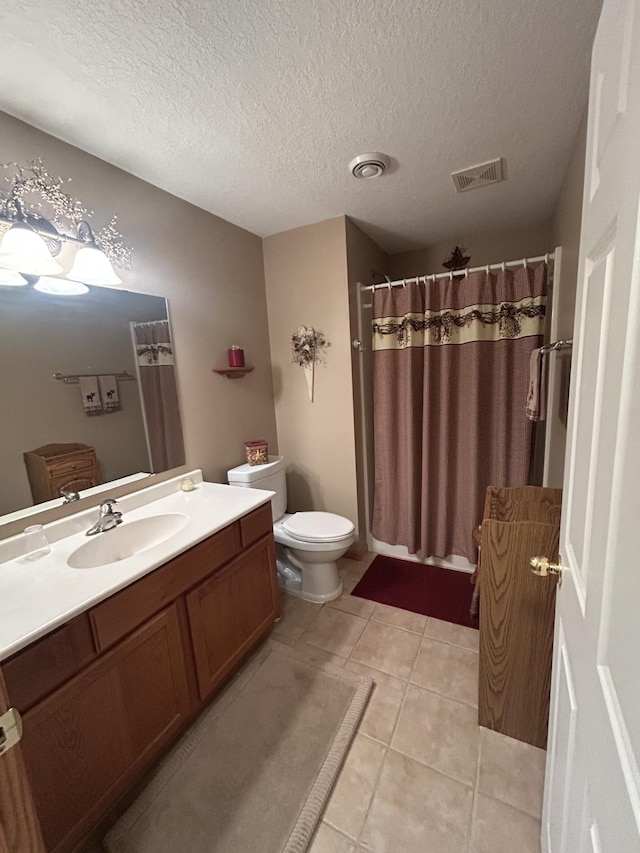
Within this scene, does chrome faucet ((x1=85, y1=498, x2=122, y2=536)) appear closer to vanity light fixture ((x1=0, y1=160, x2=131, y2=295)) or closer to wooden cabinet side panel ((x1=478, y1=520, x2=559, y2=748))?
vanity light fixture ((x1=0, y1=160, x2=131, y2=295))

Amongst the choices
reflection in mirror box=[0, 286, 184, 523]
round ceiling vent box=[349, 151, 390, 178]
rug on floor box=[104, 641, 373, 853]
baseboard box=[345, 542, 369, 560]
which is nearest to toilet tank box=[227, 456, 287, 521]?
reflection in mirror box=[0, 286, 184, 523]

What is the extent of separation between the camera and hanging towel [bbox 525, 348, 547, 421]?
5.58ft

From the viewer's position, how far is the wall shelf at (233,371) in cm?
204

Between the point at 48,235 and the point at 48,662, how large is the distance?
1.44m

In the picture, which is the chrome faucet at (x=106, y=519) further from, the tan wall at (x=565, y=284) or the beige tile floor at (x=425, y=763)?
the tan wall at (x=565, y=284)

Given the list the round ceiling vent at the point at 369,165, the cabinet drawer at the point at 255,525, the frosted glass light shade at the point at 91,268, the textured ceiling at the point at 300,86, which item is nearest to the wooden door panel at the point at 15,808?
the cabinet drawer at the point at 255,525

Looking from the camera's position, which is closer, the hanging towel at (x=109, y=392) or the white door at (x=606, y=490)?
the white door at (x=606, y=490)

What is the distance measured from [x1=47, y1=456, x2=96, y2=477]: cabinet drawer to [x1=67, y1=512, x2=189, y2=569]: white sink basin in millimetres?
293

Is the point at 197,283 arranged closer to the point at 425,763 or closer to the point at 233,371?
the point at 233,371

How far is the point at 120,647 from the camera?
1.07 meters

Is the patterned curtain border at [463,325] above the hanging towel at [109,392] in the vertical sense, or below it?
above

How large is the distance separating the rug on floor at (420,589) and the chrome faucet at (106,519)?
1.46 meters

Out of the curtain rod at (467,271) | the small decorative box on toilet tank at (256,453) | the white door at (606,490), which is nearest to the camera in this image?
the white door at (606,490)

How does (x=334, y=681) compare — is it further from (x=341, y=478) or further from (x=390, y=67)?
(x=390, y=67)
